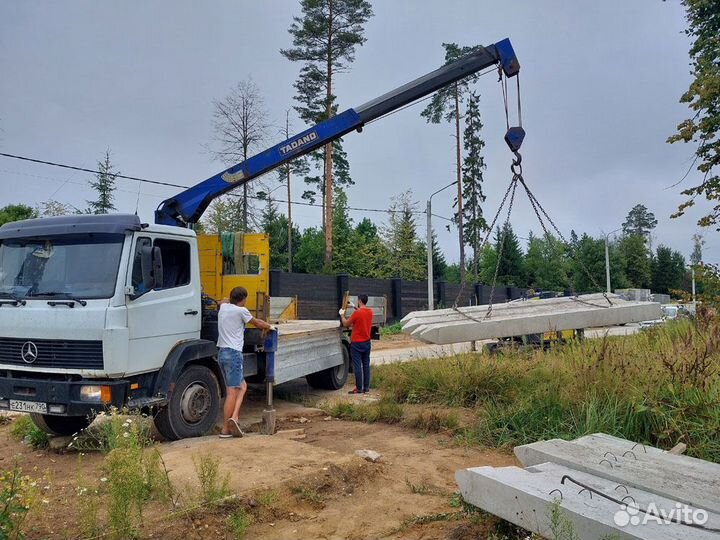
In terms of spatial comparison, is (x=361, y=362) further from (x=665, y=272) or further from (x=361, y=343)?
(x=665, y=272)

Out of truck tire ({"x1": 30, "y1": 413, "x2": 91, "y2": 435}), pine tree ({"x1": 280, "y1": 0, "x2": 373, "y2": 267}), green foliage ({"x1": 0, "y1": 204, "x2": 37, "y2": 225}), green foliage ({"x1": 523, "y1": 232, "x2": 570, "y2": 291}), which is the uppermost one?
pine tree ({"x1": 280, "y1": 0, "x2": 373, "y2": 267})

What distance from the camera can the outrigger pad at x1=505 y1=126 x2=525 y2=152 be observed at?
858 cm

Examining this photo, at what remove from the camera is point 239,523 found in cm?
393

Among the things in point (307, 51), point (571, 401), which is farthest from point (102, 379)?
point (307, 51)

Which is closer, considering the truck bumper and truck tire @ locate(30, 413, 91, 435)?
the truck bumper

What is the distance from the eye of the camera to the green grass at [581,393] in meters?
5.27

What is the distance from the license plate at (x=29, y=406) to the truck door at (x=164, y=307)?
0.96 m

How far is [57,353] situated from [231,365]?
1.94 m

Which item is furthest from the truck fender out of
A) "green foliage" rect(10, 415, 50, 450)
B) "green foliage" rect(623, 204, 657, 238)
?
"green foliage" rect(623, 204, 657, 238)

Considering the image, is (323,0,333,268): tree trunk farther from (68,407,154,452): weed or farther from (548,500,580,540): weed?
(548,500,580,540): weed

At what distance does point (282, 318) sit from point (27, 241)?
6.22 m

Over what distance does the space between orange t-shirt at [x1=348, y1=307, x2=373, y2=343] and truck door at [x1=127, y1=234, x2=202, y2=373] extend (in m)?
3.38

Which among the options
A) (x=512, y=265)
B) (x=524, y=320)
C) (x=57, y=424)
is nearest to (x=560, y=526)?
(x=524, y=320)

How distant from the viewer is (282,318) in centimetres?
1197
